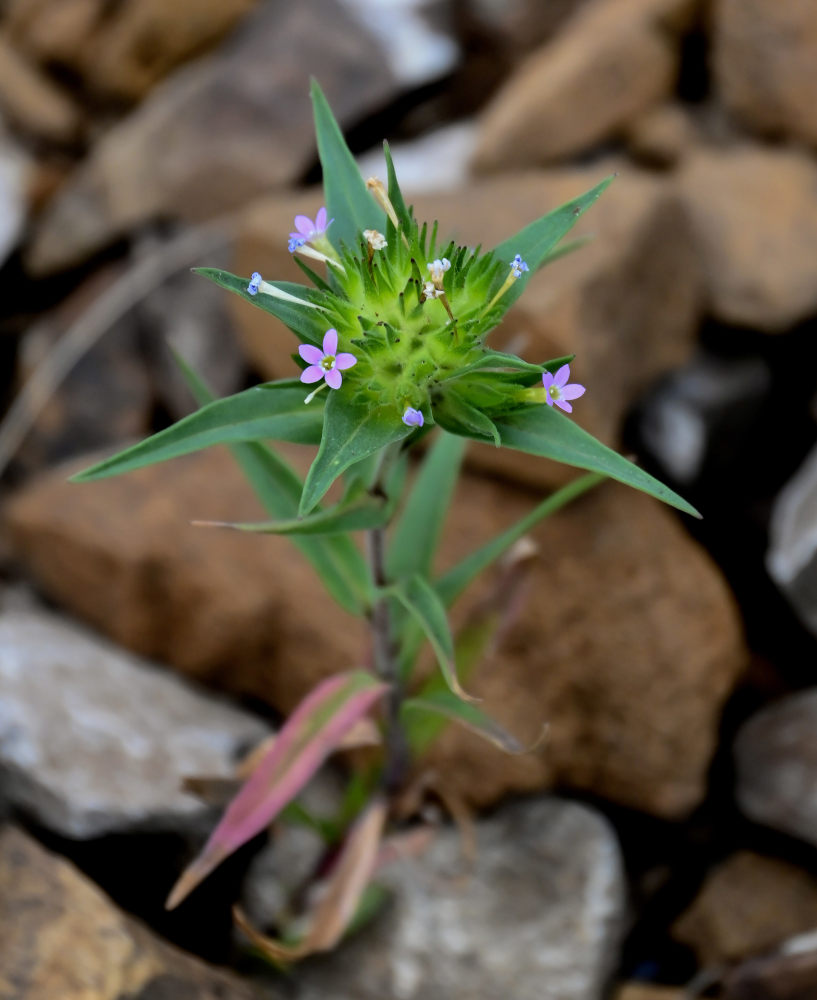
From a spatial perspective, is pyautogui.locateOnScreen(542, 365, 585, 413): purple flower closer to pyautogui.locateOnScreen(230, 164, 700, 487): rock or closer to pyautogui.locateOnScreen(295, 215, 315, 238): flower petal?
pyautogui.locateOnScreen(295, 215, 315, 238): flower petal

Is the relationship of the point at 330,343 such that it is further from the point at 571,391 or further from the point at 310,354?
the point at 571,391

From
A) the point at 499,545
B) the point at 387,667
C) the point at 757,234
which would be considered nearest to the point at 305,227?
the point at 499,545

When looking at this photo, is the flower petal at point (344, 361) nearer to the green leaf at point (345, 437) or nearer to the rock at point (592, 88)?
the green leaf at point (345, 437)

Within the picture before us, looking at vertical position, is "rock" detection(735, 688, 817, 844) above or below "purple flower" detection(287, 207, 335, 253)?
below

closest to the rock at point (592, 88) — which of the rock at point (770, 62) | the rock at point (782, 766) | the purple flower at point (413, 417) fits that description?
the rock at point (770, 62)

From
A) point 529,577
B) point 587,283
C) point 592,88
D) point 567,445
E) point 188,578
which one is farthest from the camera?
point 592,88

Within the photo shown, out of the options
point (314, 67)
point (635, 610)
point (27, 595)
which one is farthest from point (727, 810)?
point (314, 67)

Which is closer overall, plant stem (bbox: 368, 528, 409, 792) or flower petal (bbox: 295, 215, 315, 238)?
flower petal (bbox: 295, 215, 315, 238)

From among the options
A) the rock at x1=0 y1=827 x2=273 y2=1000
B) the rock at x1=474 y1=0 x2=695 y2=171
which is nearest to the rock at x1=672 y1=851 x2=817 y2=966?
the rock at x1=0 y1=827 x2=273 y2=1000
